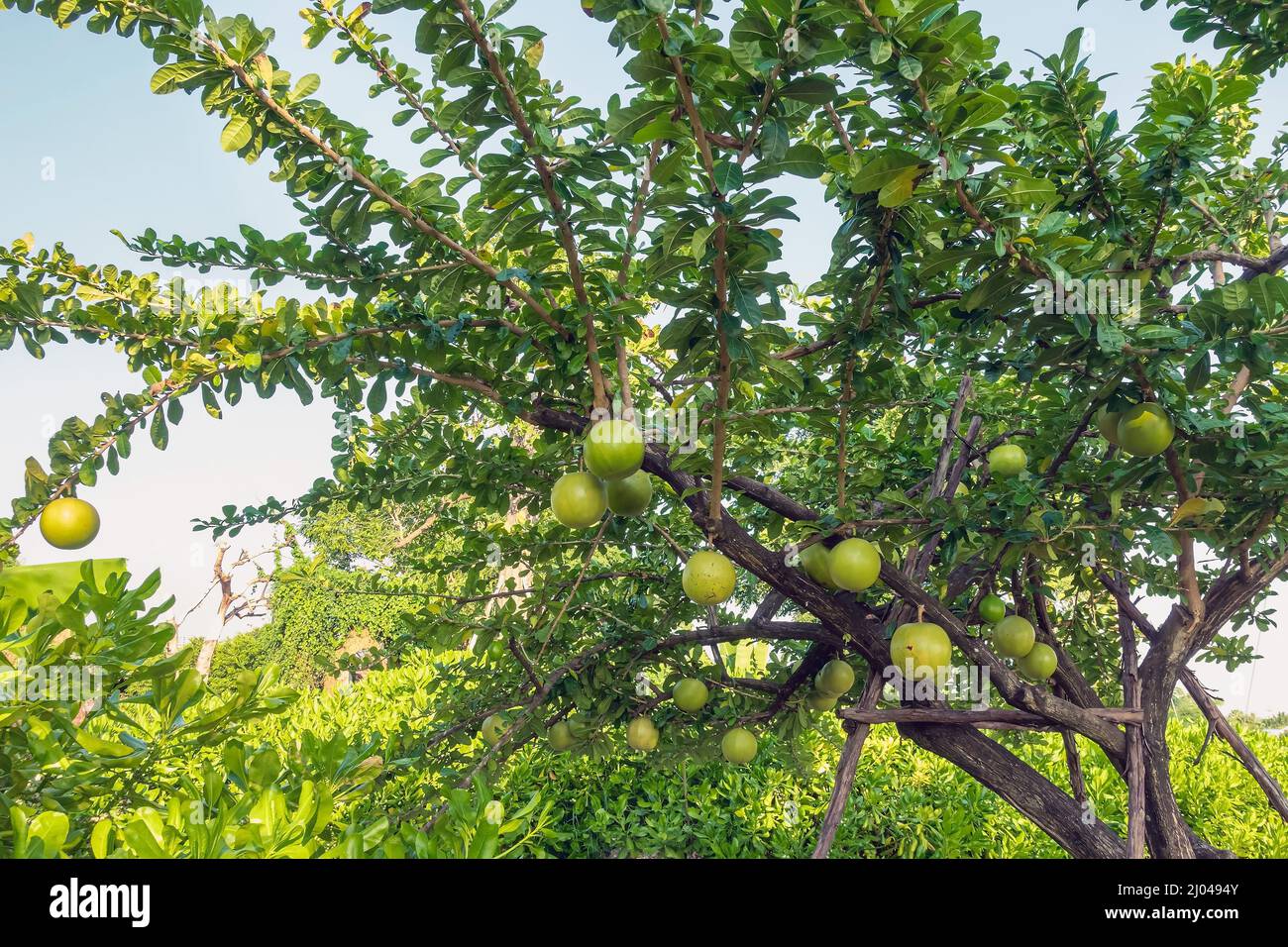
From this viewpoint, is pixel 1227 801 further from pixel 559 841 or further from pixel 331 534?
pixel 331 534

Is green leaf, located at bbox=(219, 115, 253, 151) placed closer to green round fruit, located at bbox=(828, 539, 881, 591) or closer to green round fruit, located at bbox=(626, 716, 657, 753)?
green round fruit, located at bbox=(828, 539, 881, 591)

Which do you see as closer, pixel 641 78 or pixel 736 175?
pixel 641 78

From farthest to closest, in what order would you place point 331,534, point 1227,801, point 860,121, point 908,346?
point 331,534 → point 1227,801 → point 908,346 → point 860,121

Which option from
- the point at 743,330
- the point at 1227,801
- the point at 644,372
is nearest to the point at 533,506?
the point at 644,372

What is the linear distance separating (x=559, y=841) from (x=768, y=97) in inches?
185

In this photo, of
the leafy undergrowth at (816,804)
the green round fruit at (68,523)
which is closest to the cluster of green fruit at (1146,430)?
the green round fruit at (68,523)

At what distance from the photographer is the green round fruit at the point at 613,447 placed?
1.72 meters

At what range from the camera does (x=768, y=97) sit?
1325 millimetres

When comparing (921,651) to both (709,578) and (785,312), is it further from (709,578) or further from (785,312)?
(785,312)

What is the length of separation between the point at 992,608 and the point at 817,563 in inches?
34.5

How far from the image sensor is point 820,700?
3.14 m

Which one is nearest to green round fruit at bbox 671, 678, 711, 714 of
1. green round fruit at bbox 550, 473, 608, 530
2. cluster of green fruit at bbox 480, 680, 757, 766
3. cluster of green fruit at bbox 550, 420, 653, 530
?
cluster of green fruit at bbox 480, 680, 757, 766

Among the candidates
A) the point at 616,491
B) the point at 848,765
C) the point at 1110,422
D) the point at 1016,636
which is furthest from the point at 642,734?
the point at 1110,422

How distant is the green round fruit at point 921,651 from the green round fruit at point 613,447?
1.09 m
